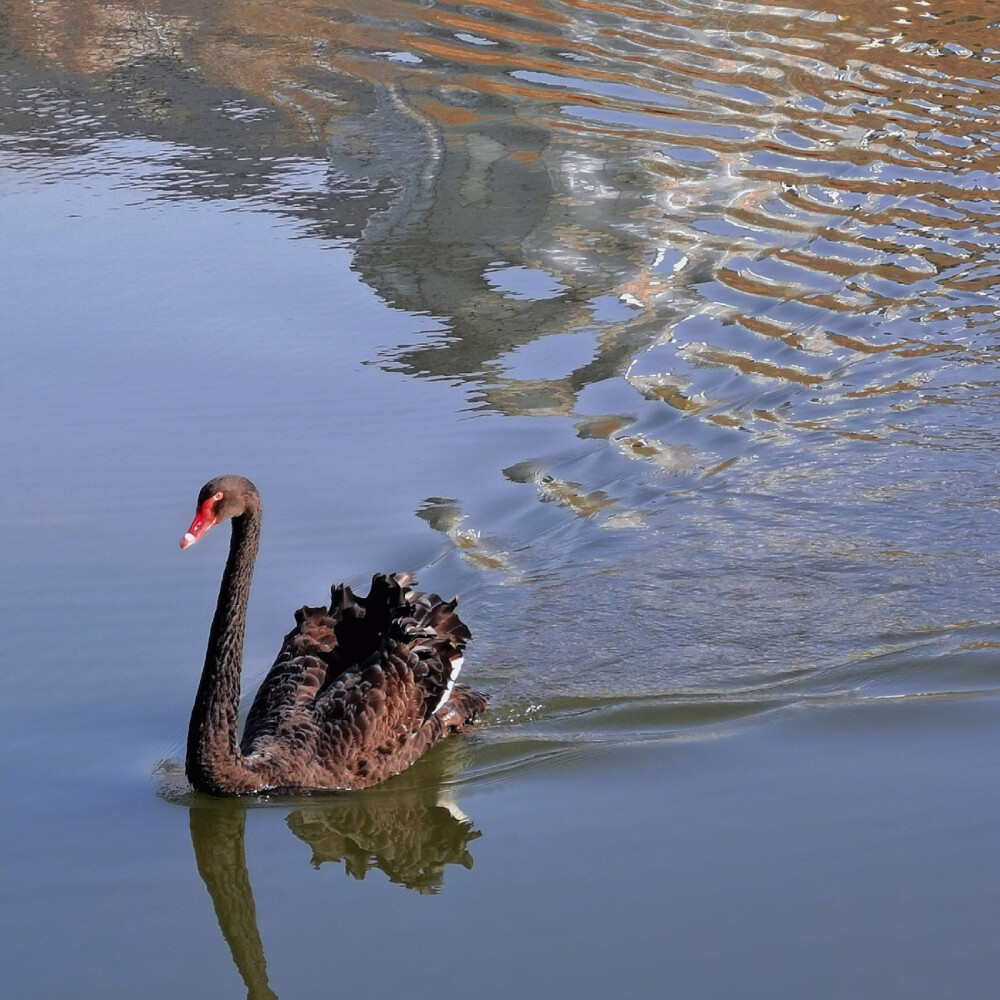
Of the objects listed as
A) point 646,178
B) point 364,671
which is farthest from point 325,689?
point 646,178

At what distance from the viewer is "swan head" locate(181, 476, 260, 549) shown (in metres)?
4.98

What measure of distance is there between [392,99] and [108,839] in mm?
10038

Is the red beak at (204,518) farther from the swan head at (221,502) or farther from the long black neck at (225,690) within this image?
the long black neck at (225,690)

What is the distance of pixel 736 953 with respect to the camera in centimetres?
429

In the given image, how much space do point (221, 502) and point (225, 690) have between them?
553mm

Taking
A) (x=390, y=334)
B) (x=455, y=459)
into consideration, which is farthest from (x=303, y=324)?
(x=455, y=459)

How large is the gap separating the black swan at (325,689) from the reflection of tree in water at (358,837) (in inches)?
3.0

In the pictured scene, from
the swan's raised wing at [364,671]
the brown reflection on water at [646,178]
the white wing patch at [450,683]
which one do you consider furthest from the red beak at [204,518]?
the brown reflection on water at [646,178]

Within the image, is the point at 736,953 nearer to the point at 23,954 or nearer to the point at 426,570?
the point at 23,954

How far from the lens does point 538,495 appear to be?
7.29 metres

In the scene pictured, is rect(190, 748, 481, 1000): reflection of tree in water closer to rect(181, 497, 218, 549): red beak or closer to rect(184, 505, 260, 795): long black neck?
rect(184, 505, 260, 795): long black neck

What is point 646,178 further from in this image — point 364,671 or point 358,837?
point 358,837

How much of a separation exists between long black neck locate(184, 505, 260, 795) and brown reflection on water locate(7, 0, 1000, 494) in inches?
114

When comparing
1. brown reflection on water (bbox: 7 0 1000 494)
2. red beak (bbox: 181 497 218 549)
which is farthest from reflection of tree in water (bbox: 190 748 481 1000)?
brown reflection on water (bbox: 7 0 1000 494)
